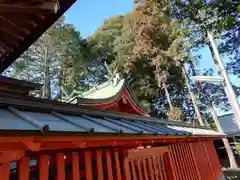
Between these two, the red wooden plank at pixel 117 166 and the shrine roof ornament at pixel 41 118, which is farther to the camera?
the red wooden plank at pixel 117 166

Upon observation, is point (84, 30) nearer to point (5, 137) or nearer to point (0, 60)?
point (0, 60)

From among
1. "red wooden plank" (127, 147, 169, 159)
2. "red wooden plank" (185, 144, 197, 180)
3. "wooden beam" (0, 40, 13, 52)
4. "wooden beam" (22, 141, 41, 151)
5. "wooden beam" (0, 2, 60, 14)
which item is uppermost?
"wooden beam" (0, 40, 13, 52)

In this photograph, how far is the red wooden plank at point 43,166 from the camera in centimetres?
178

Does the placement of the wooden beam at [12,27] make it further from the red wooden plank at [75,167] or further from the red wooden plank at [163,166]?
the red wooden plank at [163,166]

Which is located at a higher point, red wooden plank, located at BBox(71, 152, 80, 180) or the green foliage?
the green foliage

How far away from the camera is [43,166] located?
5.99 feet

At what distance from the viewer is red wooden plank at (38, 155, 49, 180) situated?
1.78 m

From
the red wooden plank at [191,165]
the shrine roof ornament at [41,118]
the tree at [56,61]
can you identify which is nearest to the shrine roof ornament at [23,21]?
the shrine roof ornament at [41,118]

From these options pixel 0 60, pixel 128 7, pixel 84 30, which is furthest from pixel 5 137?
pixel 84 30

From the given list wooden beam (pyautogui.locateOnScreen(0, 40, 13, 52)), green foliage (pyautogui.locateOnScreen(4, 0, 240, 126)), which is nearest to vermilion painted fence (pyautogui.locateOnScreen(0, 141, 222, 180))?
wooden beam (pyautogui.locateOnScreen(0, 40, 13, 52))

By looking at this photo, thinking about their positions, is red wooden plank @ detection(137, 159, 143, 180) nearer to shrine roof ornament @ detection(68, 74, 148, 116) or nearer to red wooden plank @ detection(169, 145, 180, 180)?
red wooden plank @ detection(169, 145, 180, 180)

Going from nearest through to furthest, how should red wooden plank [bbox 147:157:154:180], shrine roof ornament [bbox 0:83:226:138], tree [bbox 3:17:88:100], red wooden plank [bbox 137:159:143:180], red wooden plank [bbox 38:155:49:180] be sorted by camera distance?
shrine roof ornament [bbox 0:83:226:138] → red wooden plank [bbox 38:155:49:180] → red wooden plank [bbox 137:159:143:180] → red wooden plank [bbox 147:157:154:180] → tree [bbox 3:17:88:100]

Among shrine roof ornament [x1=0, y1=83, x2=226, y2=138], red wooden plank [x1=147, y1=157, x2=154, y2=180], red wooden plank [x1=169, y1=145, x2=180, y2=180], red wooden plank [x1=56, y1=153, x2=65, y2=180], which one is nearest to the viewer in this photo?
shrine roof ornament [x1=0, y1=83, x2=226, y2=138]

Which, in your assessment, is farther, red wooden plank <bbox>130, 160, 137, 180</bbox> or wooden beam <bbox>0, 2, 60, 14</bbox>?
red wooden plank <bbox>130, 160, 137, 180</bbox>
